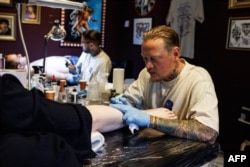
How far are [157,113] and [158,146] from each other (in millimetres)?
252

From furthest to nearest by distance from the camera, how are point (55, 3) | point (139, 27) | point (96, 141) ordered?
point (139, 27), point (55, 3), point (96, 141)

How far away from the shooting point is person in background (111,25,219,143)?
1209mm

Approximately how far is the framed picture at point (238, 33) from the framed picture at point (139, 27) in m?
1.25

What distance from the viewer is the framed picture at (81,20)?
2734 mm

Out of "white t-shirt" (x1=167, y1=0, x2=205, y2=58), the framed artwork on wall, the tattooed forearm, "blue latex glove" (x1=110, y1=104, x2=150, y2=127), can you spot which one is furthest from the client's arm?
the framed artwork on wall

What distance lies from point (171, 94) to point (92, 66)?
104 centimetres

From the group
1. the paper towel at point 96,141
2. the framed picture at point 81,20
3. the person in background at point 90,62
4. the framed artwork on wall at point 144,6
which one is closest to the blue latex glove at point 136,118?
the paper towel at point 96,141

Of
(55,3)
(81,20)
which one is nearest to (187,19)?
(81,20)

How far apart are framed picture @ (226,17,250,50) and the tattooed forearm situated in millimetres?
1708

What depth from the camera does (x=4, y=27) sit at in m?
2.87

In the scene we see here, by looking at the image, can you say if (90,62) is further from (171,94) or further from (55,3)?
(171,94)

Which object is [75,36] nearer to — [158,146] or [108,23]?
[108,23]

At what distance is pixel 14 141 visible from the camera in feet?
2.37

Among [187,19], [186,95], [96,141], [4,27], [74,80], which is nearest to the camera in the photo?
[96,141]
